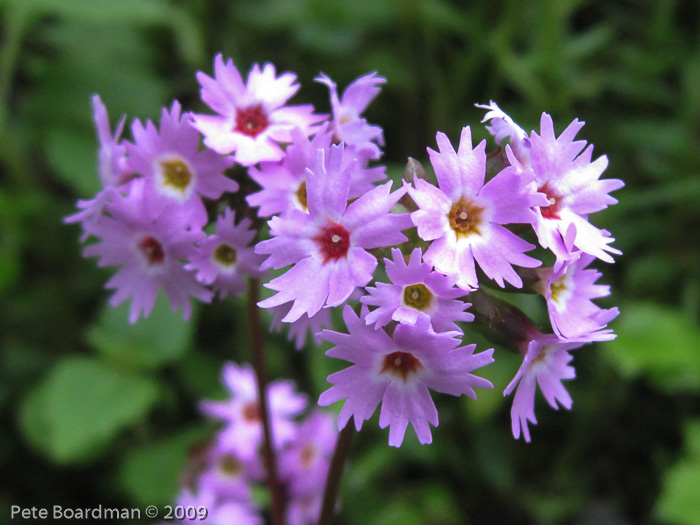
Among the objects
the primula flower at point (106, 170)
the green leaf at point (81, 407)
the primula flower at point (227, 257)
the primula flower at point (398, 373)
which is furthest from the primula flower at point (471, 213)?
the green leaf at point (81, 407)

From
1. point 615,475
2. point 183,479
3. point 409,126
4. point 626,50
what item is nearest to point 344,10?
point 409,126

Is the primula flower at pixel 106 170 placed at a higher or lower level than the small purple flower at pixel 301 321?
Result: higher

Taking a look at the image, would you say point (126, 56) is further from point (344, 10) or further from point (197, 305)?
point (197, 305)

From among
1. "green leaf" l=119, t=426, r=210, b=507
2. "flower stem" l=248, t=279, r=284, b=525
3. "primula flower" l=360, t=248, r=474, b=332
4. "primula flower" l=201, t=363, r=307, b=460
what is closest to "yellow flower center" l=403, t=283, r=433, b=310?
"primula flower" l=360, t=248, r=474, b=332

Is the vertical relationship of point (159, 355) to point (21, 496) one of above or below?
above

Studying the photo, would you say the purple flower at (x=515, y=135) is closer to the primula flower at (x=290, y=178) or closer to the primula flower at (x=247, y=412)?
the primula flower at (x=290, y=178)

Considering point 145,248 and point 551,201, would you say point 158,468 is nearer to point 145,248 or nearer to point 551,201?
point 145,248
